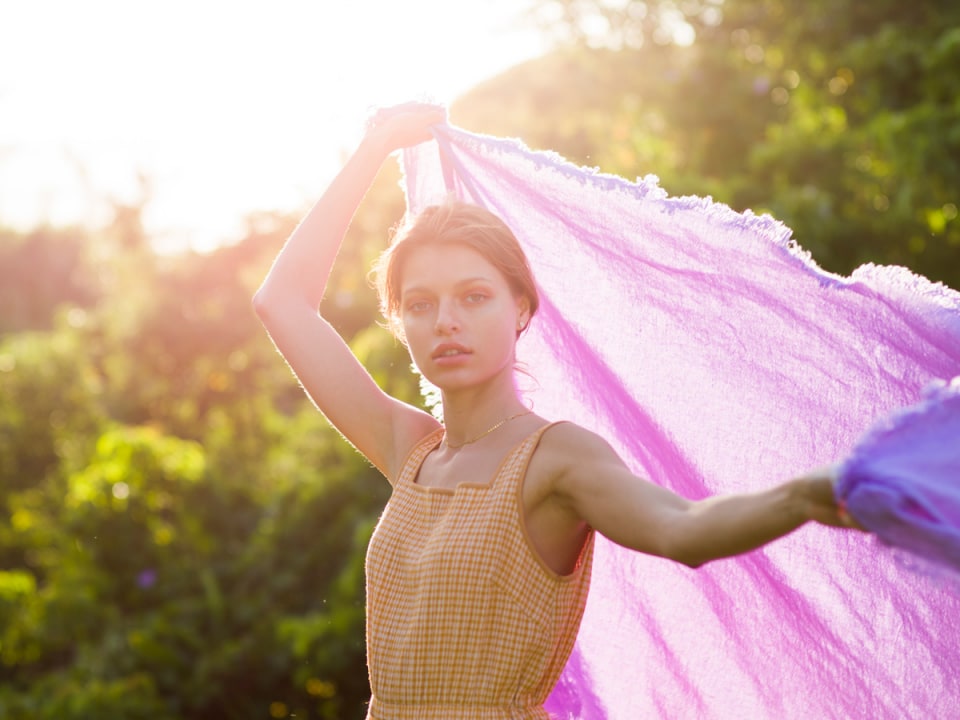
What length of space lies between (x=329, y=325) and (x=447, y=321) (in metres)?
0.48

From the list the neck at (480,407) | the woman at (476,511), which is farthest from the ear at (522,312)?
the neck at (480,407)

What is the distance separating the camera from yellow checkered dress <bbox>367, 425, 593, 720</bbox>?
211cm

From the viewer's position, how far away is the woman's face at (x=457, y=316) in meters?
2.21

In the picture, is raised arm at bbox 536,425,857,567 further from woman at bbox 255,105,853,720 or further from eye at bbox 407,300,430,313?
eye at bbox 407,300,430,313

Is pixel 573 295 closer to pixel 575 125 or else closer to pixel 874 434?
pixel 874 434

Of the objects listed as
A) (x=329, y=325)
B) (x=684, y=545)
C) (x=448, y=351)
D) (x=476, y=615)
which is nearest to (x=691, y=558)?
(x=684, y=545)

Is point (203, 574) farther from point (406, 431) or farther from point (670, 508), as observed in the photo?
point (670, 508)

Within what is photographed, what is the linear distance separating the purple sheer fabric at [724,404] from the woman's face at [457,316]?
14.4 inches

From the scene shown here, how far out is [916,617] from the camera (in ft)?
7.73

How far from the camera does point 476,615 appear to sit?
2115mm

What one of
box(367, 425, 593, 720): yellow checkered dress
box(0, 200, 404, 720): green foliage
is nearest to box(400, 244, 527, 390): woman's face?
box(367, 425, 593, 720): yellow checkered dress

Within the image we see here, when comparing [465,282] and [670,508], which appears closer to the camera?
[670,508]

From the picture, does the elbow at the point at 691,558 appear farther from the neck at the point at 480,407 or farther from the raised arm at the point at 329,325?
the raised arm at the point at 329,325

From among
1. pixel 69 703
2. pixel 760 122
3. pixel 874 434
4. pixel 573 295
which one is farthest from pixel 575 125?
pixel 874 434
